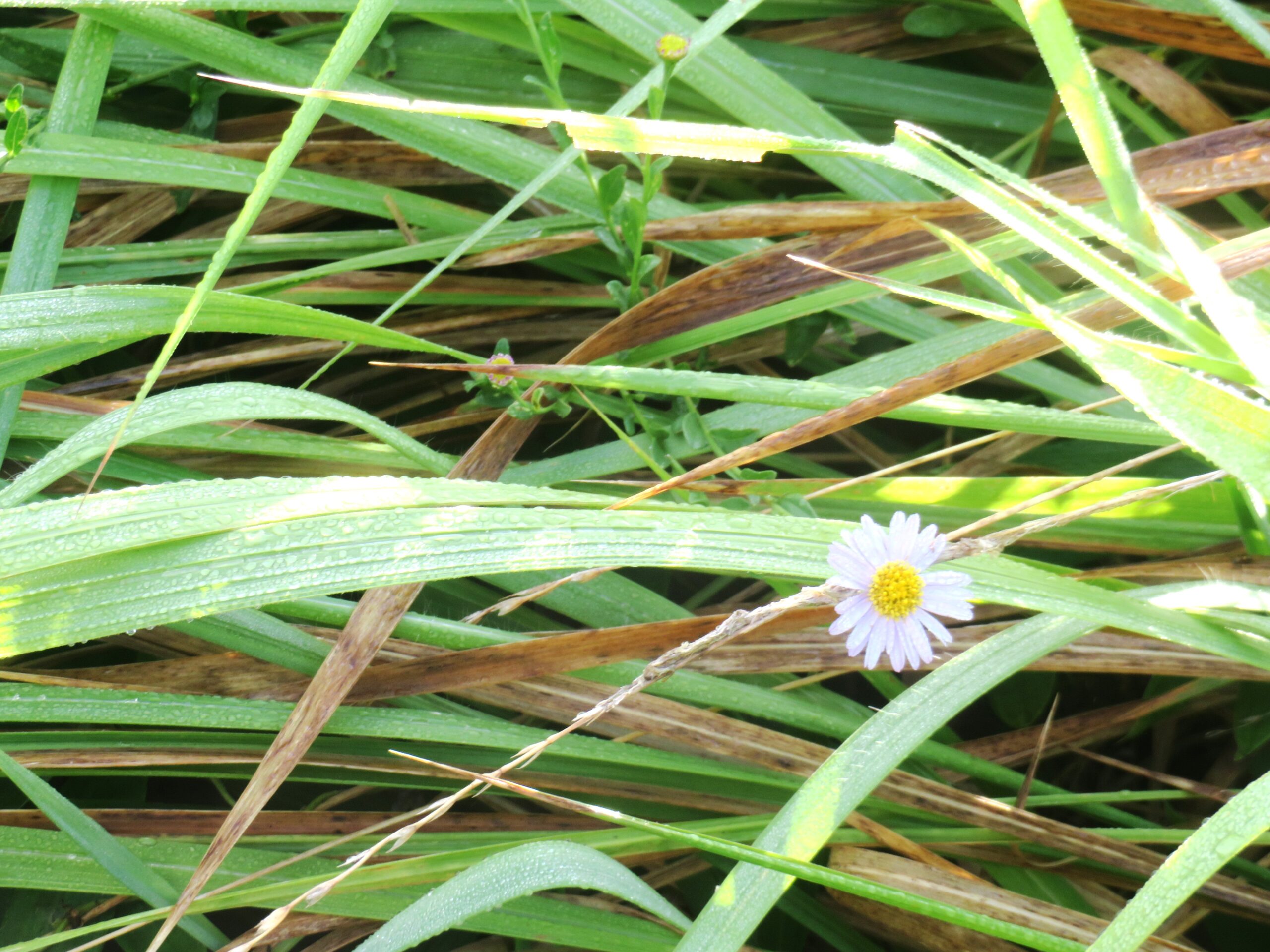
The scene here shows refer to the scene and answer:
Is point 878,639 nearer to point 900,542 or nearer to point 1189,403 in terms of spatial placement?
point 900,542

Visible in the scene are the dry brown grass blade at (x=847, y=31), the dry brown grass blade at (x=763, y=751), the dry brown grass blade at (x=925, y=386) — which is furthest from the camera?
the dry brown grass blade at (x=847, y=31)

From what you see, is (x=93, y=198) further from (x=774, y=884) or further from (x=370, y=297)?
(x=774, y=884)

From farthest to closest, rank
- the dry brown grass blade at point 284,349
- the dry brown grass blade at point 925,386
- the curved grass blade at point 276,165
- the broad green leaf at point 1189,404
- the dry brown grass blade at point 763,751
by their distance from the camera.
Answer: the dry brown grass blade at point 284,349
the dry brown grass blade at point 763,751
the dry brown grass blade at point 925,386
the curved grass blade at point 276,165
the broad green leaf at point 1189,404

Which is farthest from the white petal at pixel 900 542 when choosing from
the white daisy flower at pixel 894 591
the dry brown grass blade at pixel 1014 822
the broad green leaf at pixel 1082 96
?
the dry brown grass blade at pixel 1014 822

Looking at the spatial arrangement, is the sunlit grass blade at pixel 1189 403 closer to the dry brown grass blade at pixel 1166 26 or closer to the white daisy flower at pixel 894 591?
the white daisy flower at pixel 894 591

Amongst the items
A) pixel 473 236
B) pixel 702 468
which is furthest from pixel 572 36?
pixel 702 468

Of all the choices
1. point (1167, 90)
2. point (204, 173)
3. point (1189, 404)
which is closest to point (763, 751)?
point (1189, 404)
